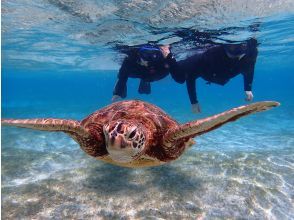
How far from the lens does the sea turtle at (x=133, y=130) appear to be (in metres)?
3.46

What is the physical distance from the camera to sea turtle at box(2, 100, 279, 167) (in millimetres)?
3463

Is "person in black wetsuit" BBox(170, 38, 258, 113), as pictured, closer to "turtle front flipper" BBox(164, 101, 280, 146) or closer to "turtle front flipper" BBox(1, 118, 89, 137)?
"turtle front flipper" BBox(164, 101, 280, 146)

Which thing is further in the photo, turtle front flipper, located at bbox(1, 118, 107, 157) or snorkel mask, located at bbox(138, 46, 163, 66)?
snorkel mask, located at bbox(138, 46, 163, 66)

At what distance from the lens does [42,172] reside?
8734 millimetres

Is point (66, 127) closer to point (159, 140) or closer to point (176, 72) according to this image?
point (159, 140)

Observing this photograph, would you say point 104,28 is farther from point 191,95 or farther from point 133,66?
point 191,95

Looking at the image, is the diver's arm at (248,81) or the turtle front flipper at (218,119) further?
the diver's arm at (248,81)

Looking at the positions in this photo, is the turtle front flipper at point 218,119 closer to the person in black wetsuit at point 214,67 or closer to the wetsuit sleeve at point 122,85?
the wetsuit sleeve at point 122,85

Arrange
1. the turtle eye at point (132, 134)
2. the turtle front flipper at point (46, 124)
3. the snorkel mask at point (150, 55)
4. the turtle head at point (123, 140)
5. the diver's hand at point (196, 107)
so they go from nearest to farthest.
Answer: the turtle head at point (123, 140) < the turtle eye at point (132, 134) < the turtle front flipper at point (46, 124) < the diver's hand at point (196, 107) < the snorkel mask at point (150, 55)

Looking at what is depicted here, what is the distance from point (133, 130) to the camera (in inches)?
138

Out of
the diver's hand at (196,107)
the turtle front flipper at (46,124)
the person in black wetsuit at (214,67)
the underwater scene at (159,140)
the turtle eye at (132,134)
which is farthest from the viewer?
the person in black wetsuit at (214,67)

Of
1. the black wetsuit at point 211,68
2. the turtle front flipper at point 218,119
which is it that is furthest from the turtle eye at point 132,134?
the black wetsuit at point 211,68

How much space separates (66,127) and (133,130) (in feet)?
4.61

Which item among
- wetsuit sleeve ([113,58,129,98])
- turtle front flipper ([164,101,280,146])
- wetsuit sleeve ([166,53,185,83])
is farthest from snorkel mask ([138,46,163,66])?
turtle front flipper ([164,101,280,146])
